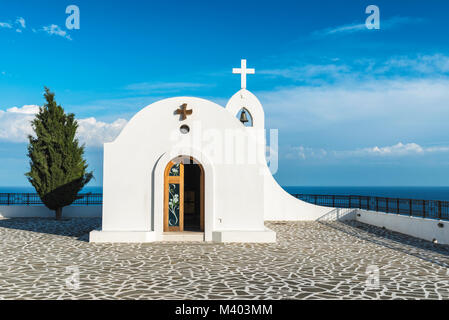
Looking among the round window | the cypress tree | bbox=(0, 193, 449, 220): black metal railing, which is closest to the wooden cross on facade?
the round window

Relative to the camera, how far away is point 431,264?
9453 mm

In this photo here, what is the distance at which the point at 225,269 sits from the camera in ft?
28.8

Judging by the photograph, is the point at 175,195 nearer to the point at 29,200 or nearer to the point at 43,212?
the point at 43,212

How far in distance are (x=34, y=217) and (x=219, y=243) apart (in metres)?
12.6

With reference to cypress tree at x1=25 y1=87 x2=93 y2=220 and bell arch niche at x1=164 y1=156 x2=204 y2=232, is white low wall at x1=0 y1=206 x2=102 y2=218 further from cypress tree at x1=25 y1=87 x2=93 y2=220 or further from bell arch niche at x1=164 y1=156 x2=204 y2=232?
bell arch niche at x1=164 y1=156 x2=204 y2=232

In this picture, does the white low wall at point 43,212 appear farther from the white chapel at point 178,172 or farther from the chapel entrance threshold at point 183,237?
the chapel entrance threshold at point 183,237

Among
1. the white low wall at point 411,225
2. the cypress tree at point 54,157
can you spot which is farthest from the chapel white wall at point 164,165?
the cypress tree at point 54,157

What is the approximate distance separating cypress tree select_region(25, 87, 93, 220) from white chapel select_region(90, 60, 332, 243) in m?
7.34

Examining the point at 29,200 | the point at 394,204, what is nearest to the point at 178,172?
the point at 394,204

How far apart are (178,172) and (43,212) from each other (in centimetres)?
1087

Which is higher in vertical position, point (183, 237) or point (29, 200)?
point (29, 200)

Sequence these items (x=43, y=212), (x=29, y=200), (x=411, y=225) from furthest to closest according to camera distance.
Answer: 1. (x=29, y=200)
2. (x=43, y=212)
3. (x=411, y=225)
